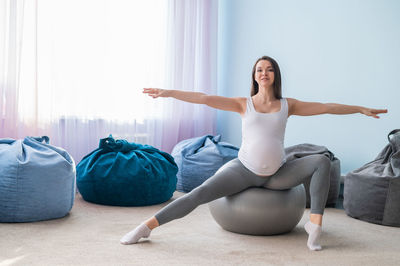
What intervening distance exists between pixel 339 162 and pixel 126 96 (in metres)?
2.03

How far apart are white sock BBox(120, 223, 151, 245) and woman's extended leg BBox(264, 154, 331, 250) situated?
727 mm

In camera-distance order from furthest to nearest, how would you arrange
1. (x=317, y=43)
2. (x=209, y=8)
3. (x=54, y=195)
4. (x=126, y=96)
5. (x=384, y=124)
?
(x=209, y=8) < (x=126, y=96) < (x=317, y=43) < (x=384, y=124) < (x=54, y=195)

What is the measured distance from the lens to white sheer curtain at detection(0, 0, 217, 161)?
12.1ft

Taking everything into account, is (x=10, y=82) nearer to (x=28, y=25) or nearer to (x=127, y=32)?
(x=28, y=25)

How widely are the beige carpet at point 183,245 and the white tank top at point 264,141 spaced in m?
0.41

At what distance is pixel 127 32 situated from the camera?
4316mm

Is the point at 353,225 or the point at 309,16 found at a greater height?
the point at 309,16

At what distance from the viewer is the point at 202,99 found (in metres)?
2.62

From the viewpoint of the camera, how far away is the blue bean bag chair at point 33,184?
276 centimetres

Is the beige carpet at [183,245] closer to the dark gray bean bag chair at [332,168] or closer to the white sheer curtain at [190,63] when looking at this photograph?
the dark gray bean bag chair at [332,168]

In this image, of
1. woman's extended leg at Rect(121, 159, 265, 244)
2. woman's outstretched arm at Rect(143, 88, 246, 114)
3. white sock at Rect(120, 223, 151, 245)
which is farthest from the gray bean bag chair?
white sock at Rect(120, 223, 151, 245)

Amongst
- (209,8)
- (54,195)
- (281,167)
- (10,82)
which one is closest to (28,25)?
(10,82)

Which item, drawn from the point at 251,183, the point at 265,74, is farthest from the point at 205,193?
the point at 265,74

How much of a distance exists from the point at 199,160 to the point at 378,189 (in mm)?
1609
